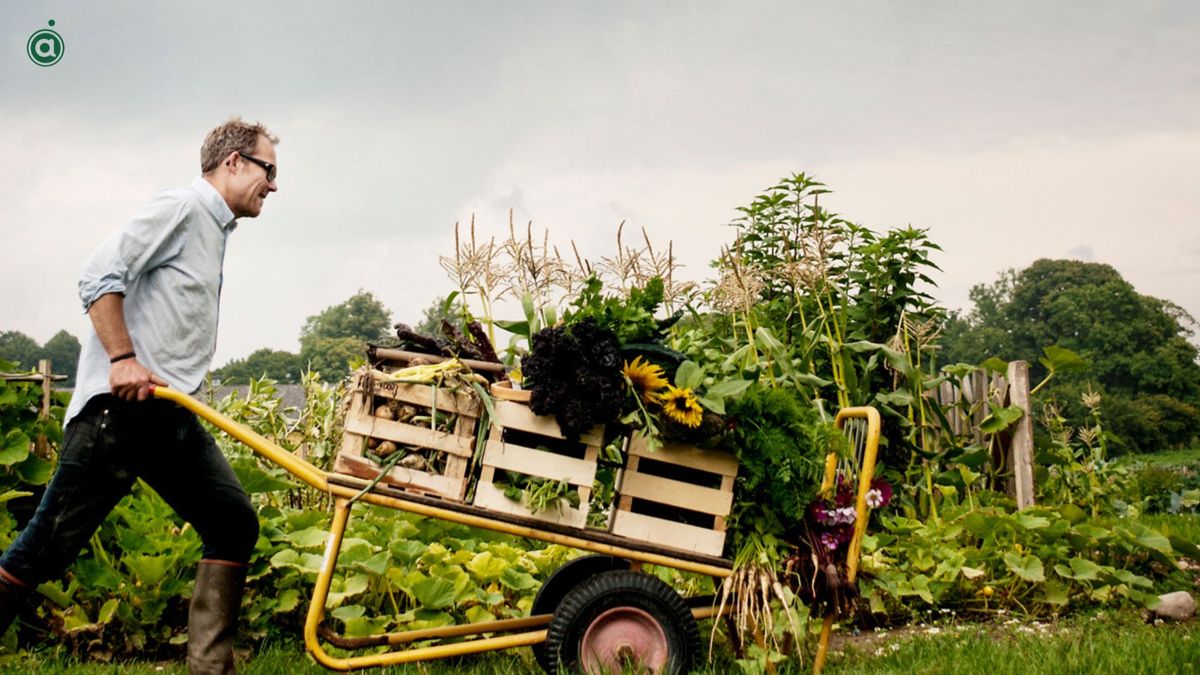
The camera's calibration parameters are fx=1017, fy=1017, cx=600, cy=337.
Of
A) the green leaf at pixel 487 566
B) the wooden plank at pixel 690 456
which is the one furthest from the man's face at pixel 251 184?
the green leaf at pixel 487 566

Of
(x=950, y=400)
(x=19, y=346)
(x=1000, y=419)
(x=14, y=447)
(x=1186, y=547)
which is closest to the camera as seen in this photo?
(x=14, y=447)

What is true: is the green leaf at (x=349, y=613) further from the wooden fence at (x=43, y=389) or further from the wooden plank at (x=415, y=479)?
the wooden fence at (x=43, y=389)

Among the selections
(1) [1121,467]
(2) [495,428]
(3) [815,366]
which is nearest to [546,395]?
(2) [495,428]

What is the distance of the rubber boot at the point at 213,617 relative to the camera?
314 cm

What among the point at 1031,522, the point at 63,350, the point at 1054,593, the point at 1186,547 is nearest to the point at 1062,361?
the point at 1186,547

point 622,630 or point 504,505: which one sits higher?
point 504,505

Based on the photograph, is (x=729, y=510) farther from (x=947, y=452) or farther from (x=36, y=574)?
(x=947, y=452)

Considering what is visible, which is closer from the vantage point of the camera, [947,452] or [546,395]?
[546,395]

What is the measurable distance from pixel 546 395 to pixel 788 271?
2.53m

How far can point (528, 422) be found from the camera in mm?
2908

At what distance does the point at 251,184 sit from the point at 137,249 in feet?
1.40

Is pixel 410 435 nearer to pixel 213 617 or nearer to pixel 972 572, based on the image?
pixel 213 617

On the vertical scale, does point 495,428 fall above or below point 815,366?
below

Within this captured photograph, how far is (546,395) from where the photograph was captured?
281cm
